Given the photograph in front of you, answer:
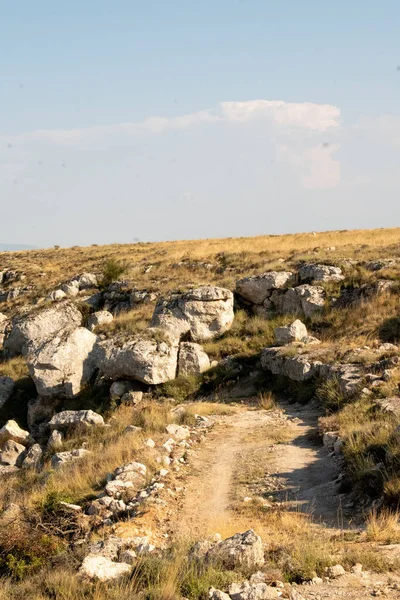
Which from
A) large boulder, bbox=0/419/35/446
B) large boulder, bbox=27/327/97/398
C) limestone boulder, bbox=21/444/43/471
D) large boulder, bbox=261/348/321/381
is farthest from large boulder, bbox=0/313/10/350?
large boulder, bbox=261/348/321/381

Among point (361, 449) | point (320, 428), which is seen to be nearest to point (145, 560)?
point (361, 449)

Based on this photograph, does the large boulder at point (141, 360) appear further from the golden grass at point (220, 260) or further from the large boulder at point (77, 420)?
the golden grass at point (220, 260)

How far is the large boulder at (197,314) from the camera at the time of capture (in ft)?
65.3

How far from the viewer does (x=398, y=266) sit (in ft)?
70.4

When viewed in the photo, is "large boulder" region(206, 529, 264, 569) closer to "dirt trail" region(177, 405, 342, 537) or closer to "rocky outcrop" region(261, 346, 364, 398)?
"dirt trail" region(177, 405, 342, 537)

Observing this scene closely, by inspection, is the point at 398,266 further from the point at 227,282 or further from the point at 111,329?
the point at 111,329

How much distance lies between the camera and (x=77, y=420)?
14930 mm

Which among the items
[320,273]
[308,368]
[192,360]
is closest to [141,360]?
[192,360]

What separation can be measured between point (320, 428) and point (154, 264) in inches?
852

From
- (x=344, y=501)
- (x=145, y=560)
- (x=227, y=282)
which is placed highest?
(x=227, y=282)

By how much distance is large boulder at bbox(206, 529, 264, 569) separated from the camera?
584cm

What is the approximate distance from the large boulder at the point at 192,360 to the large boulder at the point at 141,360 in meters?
0.20

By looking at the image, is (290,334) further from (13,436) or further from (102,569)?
(102,569)

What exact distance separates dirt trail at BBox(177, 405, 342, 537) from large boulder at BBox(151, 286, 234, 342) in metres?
6.70
